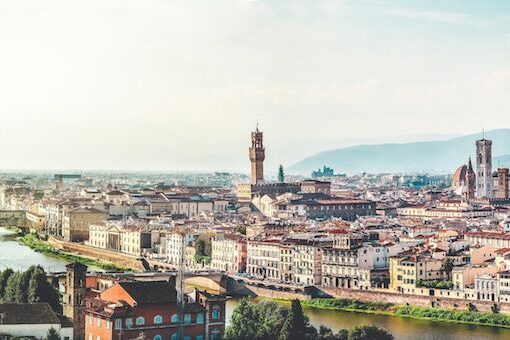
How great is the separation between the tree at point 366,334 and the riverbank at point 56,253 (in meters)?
14.3

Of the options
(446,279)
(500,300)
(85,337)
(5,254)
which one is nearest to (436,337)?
(500,300)

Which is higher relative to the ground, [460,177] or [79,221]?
[460,177]

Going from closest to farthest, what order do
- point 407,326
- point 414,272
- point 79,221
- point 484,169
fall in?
point 407,326 → point 414,272 → point 79,221 → point 484,169

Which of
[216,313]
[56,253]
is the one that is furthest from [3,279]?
[56,253]

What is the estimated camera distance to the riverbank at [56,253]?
3073cm

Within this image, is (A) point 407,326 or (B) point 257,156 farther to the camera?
(B) point 257,156

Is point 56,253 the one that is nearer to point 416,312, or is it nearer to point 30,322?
point 416,312

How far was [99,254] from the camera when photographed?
34.3 m

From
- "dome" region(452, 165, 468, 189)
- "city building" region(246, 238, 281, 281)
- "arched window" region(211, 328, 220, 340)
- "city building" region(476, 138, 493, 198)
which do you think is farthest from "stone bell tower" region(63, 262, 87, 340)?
"dome" region(452, 165, 468, 189)

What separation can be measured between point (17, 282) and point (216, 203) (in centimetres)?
2997

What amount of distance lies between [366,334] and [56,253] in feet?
68.7

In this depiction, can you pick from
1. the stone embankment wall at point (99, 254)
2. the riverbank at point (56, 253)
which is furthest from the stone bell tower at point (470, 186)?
the riverbank at point (56, 253)

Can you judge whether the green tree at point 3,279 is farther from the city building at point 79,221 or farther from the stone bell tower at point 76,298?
the city building at point 79,221

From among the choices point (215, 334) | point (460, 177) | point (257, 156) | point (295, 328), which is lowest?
point (215, 334)
